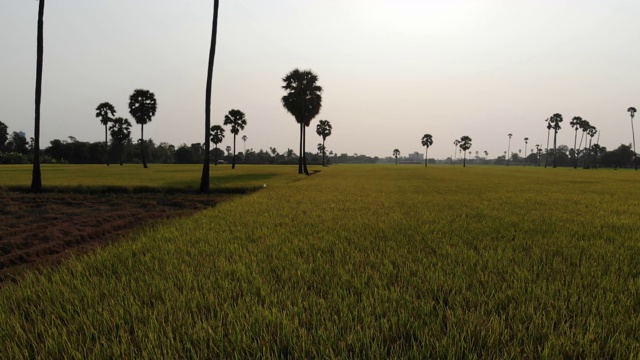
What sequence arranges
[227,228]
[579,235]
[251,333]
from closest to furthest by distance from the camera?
1. [251,333]
2. [579,235]
3. [227,228]

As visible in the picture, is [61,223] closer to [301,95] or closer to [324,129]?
[301,95]

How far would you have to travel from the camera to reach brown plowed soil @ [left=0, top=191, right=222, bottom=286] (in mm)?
5883

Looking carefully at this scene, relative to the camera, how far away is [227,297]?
10.3ft

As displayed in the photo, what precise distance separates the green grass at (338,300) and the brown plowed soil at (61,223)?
77.6 inches

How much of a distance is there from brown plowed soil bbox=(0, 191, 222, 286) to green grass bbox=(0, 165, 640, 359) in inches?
77.6

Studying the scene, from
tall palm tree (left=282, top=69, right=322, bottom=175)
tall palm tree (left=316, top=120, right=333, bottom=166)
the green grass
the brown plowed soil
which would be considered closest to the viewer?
the green grass

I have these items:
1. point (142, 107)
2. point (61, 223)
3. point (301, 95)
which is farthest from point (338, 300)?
point (142, 107)

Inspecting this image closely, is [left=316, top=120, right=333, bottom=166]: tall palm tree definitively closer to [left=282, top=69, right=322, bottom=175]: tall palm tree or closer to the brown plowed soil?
[left=282, top=69, right=322, bottom=175]: tall palm tree

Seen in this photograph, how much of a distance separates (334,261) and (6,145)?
134809 mm

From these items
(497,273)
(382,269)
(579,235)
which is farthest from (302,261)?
(579,235)

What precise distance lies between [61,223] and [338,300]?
10.3 meters

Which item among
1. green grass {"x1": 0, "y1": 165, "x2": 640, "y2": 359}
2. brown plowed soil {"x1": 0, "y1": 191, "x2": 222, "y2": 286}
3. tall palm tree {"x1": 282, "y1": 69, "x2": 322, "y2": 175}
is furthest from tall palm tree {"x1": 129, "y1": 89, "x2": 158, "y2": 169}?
green grass {"x1": 0, "y1": 165, "x2": 640, "y2": 359}

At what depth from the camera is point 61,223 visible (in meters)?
9.19

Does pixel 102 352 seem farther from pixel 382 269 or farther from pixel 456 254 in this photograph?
pixel 456 254
